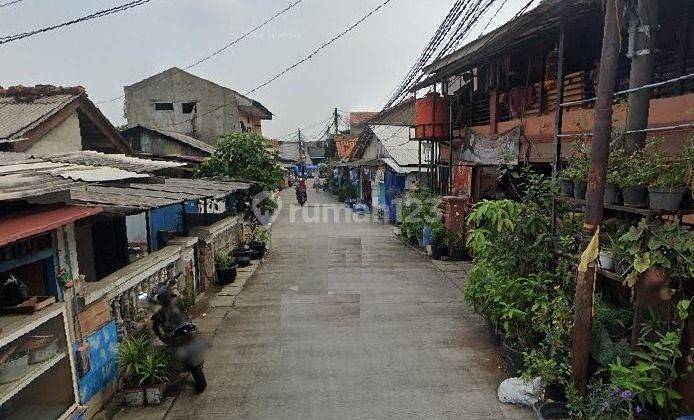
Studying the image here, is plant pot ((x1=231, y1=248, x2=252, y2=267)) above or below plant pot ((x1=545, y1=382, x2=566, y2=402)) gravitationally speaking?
above

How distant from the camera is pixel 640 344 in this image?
3.92 m

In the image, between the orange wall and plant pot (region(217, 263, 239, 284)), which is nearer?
the orange wall

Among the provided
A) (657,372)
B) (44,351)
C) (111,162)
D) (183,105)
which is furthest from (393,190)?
(44,351)

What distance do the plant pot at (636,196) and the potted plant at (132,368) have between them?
5699 mm

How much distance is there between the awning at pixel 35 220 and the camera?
3076 mm

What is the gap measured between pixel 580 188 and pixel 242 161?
10611mm

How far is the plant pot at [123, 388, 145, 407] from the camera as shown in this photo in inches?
191

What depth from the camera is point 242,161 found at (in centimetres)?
1344

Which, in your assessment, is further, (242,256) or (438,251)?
(438,251)

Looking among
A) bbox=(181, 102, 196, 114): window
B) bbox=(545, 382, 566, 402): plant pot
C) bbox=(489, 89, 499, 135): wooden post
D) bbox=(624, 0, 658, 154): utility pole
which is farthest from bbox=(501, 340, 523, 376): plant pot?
bbox=(181, 102, 196, 114): window

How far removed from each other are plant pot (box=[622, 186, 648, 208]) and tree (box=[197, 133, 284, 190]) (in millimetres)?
10638

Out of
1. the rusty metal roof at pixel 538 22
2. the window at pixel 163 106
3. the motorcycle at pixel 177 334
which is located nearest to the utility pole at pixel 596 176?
the rusty metal roof at pixel 538 22

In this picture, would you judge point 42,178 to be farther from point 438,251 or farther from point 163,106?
point 163,106

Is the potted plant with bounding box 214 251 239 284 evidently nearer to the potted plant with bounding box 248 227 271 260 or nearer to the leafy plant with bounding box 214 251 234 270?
the leafy plant with bounding box 214 251 234 270
